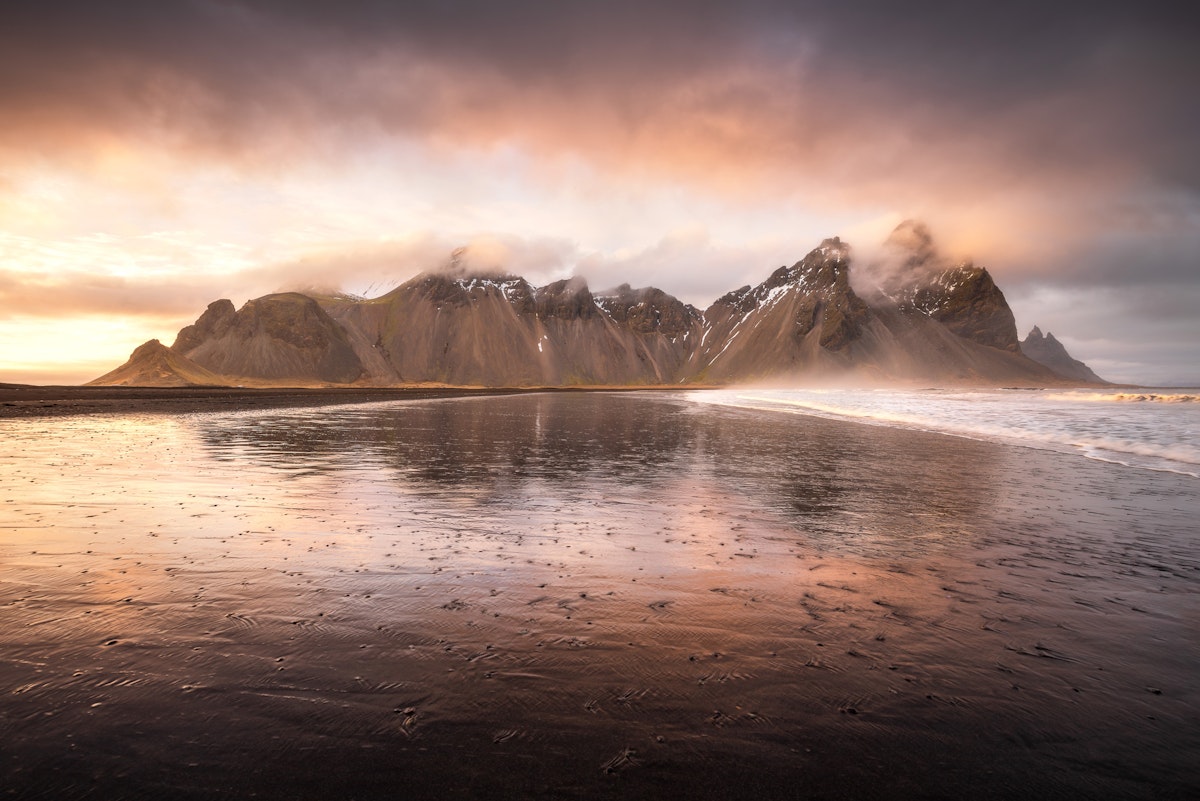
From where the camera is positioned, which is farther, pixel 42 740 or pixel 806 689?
pixel 806 689

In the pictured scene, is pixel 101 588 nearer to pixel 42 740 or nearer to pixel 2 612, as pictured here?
pixel 2 612

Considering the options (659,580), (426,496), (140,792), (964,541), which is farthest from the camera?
(426,496)

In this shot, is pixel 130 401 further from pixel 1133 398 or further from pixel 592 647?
pixel 1133 398

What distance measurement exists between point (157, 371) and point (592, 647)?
683 feet

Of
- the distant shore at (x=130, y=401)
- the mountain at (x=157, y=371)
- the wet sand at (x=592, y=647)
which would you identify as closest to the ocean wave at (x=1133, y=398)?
the wet sand at (x=592, y=647)

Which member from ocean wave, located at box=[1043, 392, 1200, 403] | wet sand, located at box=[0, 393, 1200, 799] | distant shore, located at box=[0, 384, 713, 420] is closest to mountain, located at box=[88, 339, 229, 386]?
distant shore, located at box=[0, 384, 713, 420]

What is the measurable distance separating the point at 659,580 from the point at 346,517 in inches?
298

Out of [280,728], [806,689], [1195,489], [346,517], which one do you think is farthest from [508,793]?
[1195,489]

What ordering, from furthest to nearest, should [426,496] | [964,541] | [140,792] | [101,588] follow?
[426,496]
[964,541]
[101,588]
[140,792]

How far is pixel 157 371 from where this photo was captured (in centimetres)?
17175

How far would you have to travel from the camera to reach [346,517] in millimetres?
13094

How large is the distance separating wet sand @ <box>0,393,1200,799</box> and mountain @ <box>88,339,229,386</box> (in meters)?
189

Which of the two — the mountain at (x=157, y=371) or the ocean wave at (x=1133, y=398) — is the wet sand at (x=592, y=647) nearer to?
the ocean wave at (x=1133, y=398)

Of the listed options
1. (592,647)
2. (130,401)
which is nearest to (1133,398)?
(592,647)
